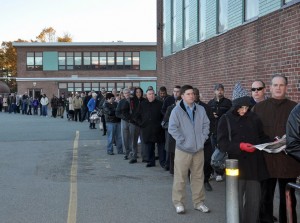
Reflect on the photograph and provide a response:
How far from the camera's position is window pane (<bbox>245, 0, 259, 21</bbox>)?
35.4 ft

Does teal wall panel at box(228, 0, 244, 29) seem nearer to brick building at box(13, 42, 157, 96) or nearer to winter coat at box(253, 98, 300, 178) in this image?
winter coat at box(253, 98, 300, 178)

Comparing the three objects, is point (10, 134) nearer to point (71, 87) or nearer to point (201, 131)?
point (201, 131)

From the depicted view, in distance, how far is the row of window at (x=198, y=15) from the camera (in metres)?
11.3

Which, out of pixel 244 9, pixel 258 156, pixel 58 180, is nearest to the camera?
pixel 258 156

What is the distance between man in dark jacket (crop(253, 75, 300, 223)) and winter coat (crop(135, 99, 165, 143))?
4.62 m

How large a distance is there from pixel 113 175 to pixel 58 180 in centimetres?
116

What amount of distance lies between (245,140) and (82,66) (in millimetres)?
47377

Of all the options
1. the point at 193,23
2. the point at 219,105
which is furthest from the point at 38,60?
the point at 219,105

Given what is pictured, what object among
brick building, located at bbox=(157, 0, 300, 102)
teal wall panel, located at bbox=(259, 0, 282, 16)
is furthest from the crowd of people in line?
teal wall panel, located at bbox=(259, 0, 282, 16)

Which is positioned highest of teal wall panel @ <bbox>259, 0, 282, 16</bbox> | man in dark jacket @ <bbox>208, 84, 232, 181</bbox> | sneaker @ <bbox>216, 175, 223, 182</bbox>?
teal wall panel @ <bbox>259, 0, 282, 16</bbox>

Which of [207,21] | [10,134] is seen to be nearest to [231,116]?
[207,21]

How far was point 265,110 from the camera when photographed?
19.4 feet

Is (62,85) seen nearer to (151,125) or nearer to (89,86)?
(89,86)

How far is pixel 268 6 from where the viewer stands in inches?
398
